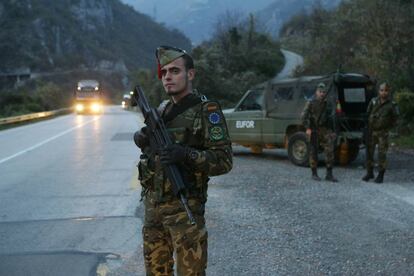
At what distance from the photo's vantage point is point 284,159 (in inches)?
497

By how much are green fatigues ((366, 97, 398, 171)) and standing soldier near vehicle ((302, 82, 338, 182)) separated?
0.68 m

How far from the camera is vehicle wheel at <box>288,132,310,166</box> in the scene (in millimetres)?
11039

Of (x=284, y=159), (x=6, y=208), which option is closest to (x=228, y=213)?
(x=6, y=208)

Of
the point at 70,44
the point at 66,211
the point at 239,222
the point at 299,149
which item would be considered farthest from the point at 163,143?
the point at 70,44

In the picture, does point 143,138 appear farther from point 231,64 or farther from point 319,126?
point 231,64

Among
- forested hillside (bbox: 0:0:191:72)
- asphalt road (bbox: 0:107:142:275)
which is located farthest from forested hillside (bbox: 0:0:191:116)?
asphalt road (bbox: 0:107:142:275)

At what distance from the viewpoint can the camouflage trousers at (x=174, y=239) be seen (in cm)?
309

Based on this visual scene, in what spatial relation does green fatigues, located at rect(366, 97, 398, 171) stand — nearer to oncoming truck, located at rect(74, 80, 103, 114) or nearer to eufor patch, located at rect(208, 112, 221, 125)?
eufor patch, located at rect(208, 112, 221, 125)

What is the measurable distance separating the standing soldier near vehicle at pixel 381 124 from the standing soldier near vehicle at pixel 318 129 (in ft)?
2.15

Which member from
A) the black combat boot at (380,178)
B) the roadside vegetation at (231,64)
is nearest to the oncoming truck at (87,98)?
the roadside vegetation at (231,64)

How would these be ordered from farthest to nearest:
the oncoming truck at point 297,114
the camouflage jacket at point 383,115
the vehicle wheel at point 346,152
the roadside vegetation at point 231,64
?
→ the roadside vegetation at point 231,64 < the vehicle wheel at point 346,152 < the oncoming truck at point 297,114 < the camouflage jacket at point 383,115

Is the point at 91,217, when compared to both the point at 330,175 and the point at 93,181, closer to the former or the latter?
the point at 93,181

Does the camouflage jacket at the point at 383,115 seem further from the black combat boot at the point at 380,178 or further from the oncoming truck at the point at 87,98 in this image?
the oncoming truck at the point at 87,98

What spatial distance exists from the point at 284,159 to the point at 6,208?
694 cm
